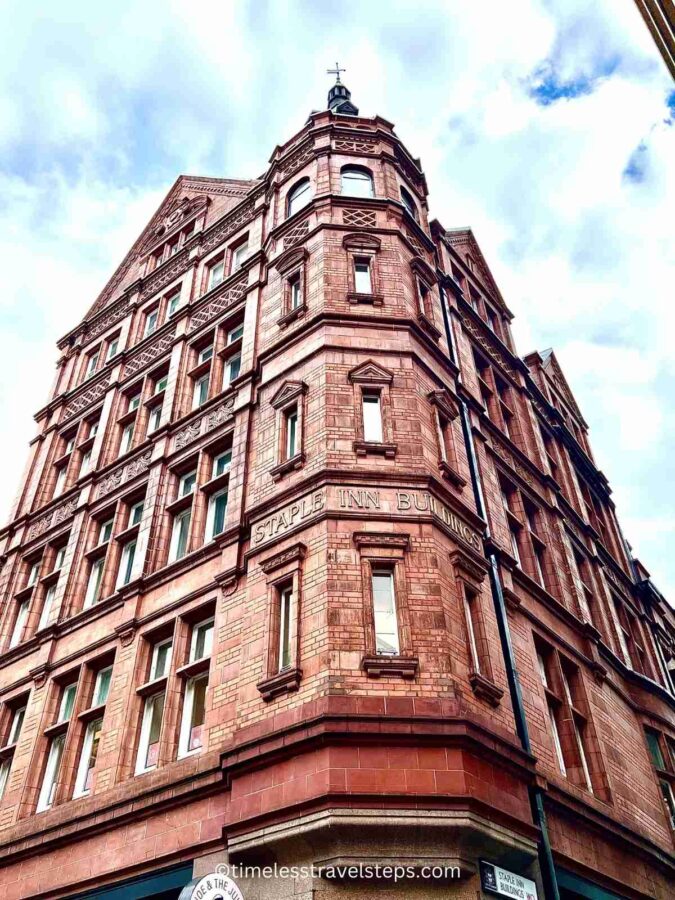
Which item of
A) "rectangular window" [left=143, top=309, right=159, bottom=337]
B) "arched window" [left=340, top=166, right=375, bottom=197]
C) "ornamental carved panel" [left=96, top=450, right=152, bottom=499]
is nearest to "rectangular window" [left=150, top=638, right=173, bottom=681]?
"ornamental carved panel" [left=96, top=450, right=152, bottom=499]

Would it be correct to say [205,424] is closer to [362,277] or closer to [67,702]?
[362,277]

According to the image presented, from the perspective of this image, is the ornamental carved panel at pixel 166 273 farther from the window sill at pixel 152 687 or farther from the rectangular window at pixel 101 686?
the window sill at pixel 152 687

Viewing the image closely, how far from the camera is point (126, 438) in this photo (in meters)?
23.8

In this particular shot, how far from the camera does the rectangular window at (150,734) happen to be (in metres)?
15.3

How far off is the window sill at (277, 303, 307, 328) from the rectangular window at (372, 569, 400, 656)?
24.4 ft

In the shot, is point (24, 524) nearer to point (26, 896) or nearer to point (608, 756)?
point (26, 896)

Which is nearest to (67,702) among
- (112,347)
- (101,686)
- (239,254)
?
(101,686)

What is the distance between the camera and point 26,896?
49.7 feet

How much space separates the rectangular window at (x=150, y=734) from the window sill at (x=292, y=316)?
8.94 meters

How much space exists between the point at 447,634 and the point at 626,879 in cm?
795

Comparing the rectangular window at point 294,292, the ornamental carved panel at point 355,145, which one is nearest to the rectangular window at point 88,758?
the rectangular window at point 294,292

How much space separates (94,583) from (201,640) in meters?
5.64

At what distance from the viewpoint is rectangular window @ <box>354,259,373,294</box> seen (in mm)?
18844

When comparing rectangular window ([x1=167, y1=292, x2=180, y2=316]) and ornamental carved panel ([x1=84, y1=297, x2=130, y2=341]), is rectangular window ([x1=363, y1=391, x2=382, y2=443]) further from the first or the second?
ornamental carved panel ([x1=84, y1=297, x2=130, y2=341])
